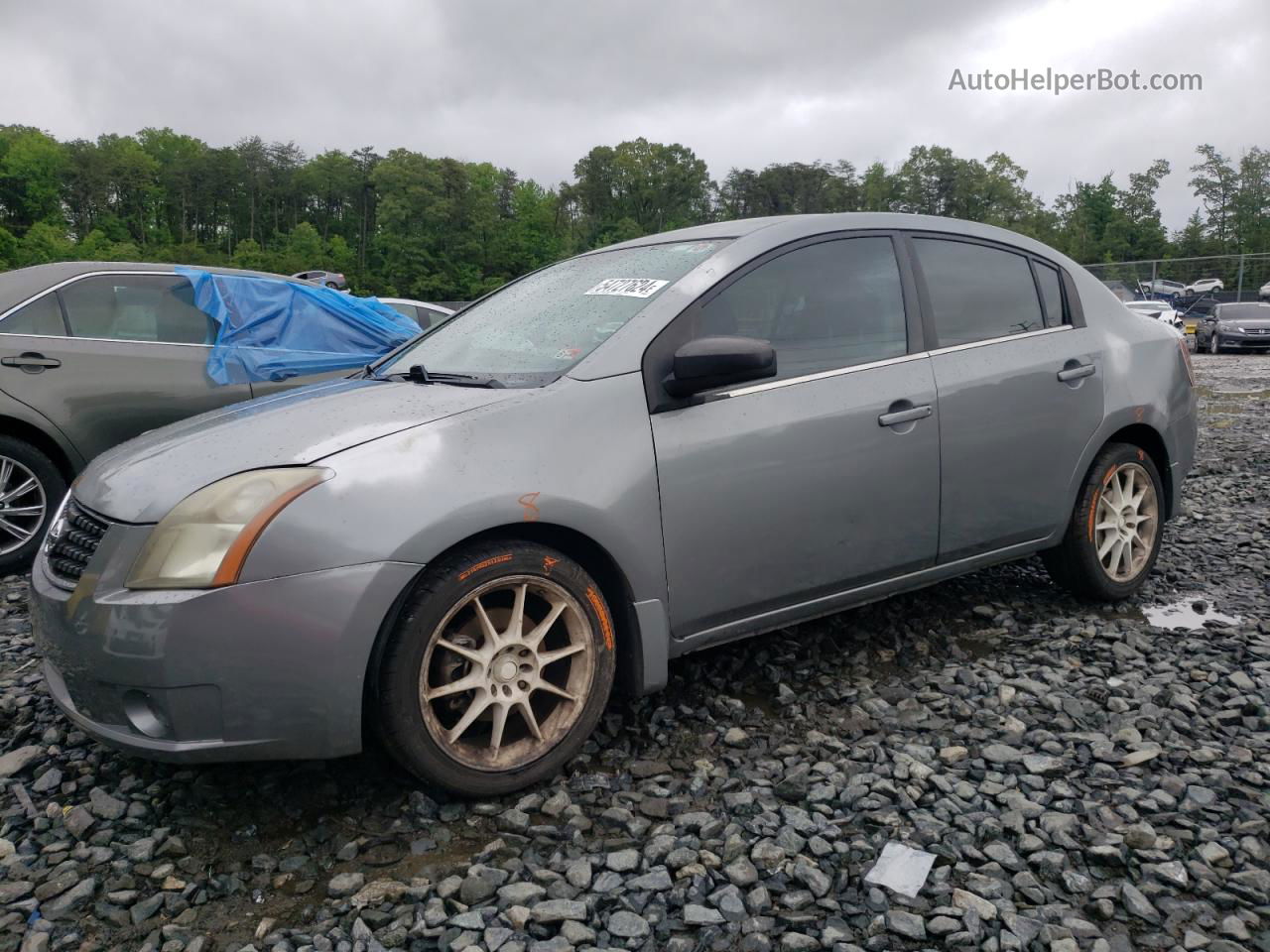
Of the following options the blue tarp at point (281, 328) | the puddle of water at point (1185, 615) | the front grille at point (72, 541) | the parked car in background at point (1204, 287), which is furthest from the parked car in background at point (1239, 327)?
the front grille at point (72, 541)

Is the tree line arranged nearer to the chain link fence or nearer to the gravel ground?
the chain link fence

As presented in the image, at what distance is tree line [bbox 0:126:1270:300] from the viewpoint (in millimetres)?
85438

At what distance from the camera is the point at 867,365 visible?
329 centimetres

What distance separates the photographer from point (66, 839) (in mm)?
2514

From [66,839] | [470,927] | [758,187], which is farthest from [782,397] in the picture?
[758,187]

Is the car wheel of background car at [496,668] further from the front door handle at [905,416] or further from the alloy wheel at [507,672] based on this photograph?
the front door handle at [905,416]

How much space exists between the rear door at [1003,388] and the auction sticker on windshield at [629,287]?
1076mm

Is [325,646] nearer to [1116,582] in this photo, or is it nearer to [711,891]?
[711,891]

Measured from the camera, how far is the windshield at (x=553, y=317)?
9.83ft

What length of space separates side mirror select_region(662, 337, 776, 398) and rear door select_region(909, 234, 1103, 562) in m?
0.94

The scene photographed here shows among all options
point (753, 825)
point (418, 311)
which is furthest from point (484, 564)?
point (418, 311)

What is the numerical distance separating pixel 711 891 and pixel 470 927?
56cm

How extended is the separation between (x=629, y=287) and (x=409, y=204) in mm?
92397

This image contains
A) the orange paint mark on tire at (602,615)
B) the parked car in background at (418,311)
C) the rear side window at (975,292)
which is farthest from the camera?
the parked car in background at (418,311)
